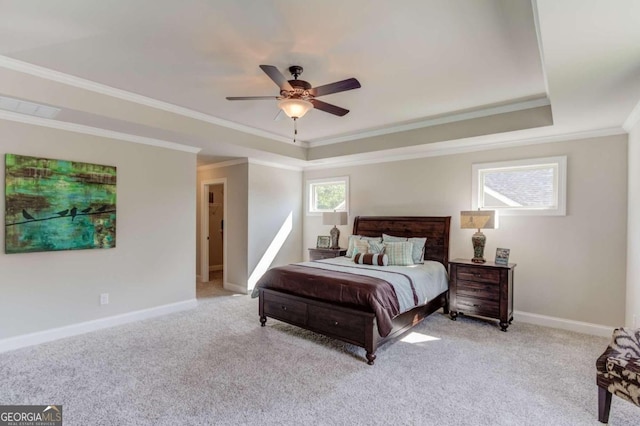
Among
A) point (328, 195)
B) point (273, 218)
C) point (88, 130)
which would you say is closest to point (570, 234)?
point (328, 195)

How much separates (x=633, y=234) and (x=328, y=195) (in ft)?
14.6

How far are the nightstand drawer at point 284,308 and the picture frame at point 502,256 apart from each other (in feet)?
8.46

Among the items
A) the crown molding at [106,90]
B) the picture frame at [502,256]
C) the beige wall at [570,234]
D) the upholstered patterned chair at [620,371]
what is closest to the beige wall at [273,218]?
the crown molding at [106,90]

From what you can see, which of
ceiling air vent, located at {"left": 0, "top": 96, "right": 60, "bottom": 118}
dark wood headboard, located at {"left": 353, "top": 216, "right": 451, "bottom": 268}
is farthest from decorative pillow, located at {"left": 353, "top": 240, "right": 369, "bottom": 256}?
ceiling air vent, located at {"left": 0, "top": 96, "right": 60, "bottom": 118}

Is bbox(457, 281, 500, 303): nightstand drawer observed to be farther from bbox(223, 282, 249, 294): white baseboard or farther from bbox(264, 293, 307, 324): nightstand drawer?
bbox(223, 282, 249, 294): white baseboard

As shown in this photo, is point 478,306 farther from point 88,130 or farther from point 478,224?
point 88,130

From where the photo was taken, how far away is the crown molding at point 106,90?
110 inches

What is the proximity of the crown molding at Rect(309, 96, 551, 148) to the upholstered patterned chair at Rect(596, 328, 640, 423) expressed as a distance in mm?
2535

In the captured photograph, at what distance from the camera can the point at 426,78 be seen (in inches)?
122

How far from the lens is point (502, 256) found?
4117 millimetres

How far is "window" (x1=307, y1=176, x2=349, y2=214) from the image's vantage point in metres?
6.18

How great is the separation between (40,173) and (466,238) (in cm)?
544

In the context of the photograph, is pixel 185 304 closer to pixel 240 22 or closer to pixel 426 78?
pixel 240 22

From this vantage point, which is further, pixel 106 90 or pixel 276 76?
pixel 106 90
